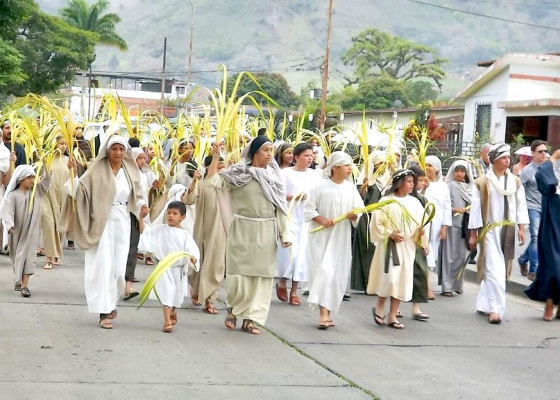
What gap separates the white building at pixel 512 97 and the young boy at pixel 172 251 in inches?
906

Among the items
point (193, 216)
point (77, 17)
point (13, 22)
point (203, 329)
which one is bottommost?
point (203, 329)

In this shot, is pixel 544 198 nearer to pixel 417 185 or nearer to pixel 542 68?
pixel 417 185

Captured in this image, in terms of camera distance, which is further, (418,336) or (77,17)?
(77,17)

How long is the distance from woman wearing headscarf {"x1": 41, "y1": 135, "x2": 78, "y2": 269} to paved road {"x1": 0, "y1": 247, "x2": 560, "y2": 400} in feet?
8.14

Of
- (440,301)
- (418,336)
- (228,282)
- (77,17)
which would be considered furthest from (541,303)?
(77,17)

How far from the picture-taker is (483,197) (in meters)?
11.7

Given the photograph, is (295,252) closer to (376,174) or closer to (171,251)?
(376,174)

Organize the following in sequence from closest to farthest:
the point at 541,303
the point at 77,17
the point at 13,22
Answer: the point at 541,303
the point at 13,22
the point at 77,17

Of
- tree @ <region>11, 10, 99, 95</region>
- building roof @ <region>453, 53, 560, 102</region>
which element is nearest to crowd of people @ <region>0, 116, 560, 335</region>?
building roof @ <region>453, 53, 560, 102</region>

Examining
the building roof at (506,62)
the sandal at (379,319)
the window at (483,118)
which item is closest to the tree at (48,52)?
the window at (483,118)

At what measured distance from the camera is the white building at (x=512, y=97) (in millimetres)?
33250

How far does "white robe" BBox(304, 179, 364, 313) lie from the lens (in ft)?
33.8

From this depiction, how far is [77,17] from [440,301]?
6429 cm

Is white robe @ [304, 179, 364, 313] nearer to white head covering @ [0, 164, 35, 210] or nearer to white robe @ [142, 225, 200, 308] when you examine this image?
white robe @ [142, 225, 200, 308]
